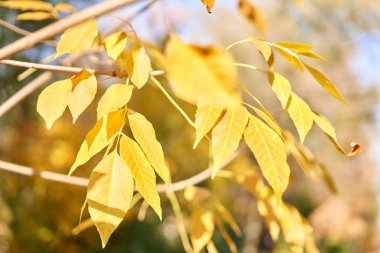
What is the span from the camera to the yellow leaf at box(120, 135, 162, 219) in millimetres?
353

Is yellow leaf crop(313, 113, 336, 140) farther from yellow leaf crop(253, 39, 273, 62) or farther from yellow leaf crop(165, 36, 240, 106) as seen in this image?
yellow leaf crop(165, 36, 240, 106)

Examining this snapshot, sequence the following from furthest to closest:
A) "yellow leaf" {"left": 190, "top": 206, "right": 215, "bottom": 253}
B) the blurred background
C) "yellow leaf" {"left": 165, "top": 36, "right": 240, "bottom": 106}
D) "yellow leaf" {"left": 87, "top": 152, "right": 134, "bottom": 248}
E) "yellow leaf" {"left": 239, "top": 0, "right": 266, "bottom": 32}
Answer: the blurred background < "yellow leaf" {"left": 239, "top": 0, "right": 266, "bottom": 32} < "yellow leaf" {"left": 190, "top": 206, "right": 215, "bottom": 253} < "yellow leaf" {"left": 87, "top": 152, "right": 134, "bottom": 248} < "yellow leaf" {"left": 165, "top": 36, "right": 240, "bottom": 106}

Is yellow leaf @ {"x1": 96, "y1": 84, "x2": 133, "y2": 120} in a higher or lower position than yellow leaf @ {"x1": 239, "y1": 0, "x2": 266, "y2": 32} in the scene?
higher

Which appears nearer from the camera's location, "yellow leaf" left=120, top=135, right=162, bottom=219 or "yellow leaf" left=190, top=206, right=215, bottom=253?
"yellow leaf" left=120, top=135, right=162, bottom=219

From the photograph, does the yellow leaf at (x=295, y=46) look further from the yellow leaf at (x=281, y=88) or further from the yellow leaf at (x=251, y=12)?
the yellow leaf at (x=251, y=12)

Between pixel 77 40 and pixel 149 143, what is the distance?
0.10 meters

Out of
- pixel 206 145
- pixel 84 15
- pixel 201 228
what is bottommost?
pixel 206 145

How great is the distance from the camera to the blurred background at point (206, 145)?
3.42 metres

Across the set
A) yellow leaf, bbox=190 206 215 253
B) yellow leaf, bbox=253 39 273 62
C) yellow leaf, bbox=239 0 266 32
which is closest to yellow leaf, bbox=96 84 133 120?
yellow leaf, bbox=253 39 273 62

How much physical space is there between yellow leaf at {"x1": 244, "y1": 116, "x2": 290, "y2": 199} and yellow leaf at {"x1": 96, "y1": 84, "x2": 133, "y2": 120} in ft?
0.33

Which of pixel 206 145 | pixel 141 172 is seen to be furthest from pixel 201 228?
pixel 206 145

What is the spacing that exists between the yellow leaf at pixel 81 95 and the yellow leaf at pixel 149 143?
39 millimetres

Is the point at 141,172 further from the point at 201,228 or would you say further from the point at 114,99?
the point at 201,228

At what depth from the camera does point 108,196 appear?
340mm
